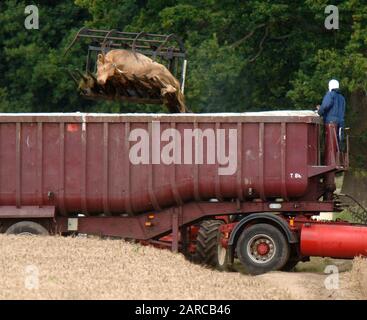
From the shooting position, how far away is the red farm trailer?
19.9m

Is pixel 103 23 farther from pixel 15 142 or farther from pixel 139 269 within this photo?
pixel 139 269

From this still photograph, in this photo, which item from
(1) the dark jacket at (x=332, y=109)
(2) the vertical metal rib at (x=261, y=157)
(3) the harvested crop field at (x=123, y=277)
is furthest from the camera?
(1) the dark jacket at (x=332, y=109)

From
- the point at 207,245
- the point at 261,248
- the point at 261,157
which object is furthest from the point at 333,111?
the point at 207,245

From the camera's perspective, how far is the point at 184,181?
20250 millimetres

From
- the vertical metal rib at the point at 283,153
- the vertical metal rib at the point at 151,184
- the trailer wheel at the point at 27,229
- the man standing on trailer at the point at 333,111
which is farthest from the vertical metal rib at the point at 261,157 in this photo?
the trailer wheel at the point at 27,229

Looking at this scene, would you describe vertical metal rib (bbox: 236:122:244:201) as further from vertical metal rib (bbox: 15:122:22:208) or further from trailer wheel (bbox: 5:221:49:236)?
vertical metal rib (bbox: 15:122:22:208)

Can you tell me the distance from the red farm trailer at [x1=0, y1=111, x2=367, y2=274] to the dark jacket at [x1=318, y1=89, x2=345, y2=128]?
0.84 ft

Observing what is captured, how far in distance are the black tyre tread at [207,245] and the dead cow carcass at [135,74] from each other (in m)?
2.41

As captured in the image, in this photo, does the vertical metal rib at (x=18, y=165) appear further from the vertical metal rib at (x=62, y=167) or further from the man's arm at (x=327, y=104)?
the man's arm at (x=327, y=104)

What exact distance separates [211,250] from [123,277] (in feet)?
16.3

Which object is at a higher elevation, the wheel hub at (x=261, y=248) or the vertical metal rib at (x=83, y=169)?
the vertical metal rib at (x=83, y=169)

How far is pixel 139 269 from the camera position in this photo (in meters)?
16.3

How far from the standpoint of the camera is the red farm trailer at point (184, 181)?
1994 centimetres
